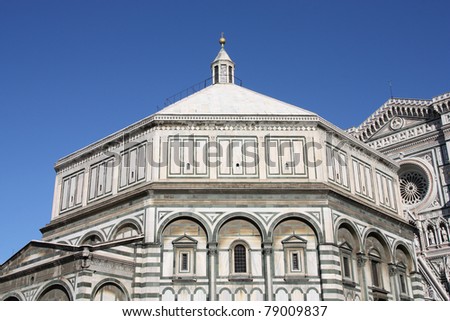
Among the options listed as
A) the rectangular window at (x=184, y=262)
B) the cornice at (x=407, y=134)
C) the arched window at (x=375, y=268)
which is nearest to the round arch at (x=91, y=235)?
the rectangular window at (x=184, y=262)

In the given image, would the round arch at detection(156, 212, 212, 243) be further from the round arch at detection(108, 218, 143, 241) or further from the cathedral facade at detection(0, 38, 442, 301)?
the round arch at detection(108, 218, 143, 241)

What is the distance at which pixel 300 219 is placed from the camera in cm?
2609

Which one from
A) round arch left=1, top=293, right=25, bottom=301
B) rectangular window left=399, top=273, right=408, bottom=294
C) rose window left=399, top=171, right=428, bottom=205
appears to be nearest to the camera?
round arch left=1, top=293, right=25, bottom=301

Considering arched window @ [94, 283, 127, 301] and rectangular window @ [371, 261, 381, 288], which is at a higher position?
rectangular window @ [371, 261, 381, 288]

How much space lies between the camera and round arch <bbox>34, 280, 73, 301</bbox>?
22938 mm

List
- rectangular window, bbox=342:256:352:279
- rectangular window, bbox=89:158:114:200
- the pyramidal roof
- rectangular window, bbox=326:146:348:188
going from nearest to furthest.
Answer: rectangular window, bbox=342:256:352:279
rectangular window, bbox=326:146:348:188
rectangular window, bbox=89:158:114:200
the pyramidal roof

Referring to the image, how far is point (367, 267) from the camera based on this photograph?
1100 inches

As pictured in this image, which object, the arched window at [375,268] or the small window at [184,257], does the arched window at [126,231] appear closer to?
the small window at [184,257]

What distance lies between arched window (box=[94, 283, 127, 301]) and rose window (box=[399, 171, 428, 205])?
3295 cm

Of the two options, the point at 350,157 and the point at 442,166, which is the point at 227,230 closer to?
the point at 350,157

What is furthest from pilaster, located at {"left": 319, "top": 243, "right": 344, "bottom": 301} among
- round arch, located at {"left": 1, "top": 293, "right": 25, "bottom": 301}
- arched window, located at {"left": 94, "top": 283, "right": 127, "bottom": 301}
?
round arch, located at {"left": 1, "top": 293, "right": 25, "bottom": 301}

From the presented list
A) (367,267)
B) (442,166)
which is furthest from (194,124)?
(442,166)

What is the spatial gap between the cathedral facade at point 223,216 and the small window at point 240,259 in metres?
0.04
